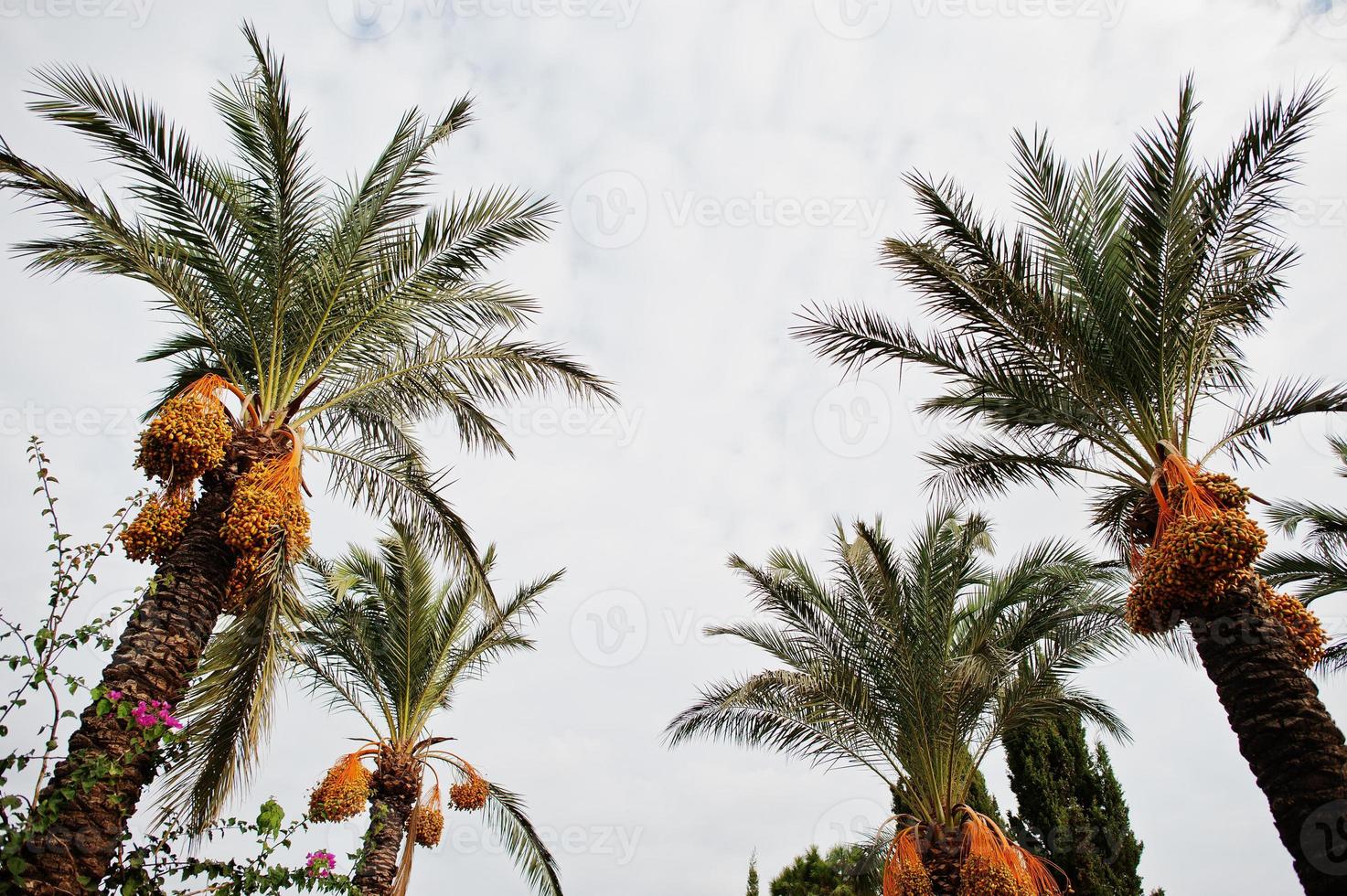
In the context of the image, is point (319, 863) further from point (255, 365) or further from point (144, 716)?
point (255, 365)

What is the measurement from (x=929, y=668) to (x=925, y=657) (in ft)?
0.44

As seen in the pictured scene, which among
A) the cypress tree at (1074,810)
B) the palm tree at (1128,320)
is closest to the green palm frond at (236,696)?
the palm tree at (1128,320)

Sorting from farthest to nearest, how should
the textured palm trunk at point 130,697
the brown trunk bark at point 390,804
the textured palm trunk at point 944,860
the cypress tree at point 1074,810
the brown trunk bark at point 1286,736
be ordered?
the cypress tree at point 1074,810 → the brown trunk bark at point 390,804 → the textured palm trunk at point 944,860 → the brown trunk bark at point 1286,736 → the textured palm trunk at point 130,697

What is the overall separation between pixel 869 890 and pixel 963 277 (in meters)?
10.1

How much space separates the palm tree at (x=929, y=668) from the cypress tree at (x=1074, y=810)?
4.54 m

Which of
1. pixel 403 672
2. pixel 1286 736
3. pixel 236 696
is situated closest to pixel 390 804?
pixel 403 672

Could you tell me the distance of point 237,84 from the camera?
671 centimetres

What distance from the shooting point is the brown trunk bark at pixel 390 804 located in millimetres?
10922

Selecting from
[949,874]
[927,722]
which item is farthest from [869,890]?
[927,722]

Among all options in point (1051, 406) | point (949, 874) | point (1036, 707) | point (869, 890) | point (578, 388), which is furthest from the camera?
point (869, 890)

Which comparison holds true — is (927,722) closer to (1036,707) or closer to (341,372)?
(1036,707)

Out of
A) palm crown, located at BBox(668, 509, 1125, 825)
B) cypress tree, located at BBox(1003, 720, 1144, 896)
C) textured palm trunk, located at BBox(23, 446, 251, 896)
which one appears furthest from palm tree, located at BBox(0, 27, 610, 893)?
cypress tree, located at BBox(1003, 720, 1144, 896)

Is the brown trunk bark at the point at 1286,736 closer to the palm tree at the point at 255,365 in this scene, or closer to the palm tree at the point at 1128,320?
the palm tree at the point at 1128,320

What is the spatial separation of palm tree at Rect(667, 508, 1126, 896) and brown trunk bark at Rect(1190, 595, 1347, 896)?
378cm
